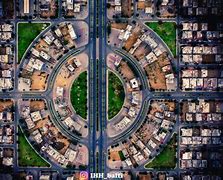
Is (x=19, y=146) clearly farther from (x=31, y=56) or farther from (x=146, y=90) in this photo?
(x=146, y=90)

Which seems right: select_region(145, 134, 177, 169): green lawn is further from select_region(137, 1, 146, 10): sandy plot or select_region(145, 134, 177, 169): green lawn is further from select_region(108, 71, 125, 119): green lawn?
select_region(137, 1, 146, 10): sandy plot

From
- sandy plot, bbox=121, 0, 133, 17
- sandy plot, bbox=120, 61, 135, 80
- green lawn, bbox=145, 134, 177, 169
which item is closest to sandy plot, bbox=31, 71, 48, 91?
sandy plot, bbox=120, 61, 135, 80

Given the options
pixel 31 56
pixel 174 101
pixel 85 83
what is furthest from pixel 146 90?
pixel 31 56

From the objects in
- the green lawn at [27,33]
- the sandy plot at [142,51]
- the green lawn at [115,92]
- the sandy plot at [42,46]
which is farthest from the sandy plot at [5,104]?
the sandy plot at [142,51]

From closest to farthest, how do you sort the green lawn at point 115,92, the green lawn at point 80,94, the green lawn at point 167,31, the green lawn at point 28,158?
1. the green lawn at point 167,31
2. the green lawn at point 115,92
3. the green lawn at point 80,94
4. the green lawn at point 28,158

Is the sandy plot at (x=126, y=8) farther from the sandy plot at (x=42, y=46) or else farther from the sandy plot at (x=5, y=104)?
the sandy plot at (x=5, y=104)

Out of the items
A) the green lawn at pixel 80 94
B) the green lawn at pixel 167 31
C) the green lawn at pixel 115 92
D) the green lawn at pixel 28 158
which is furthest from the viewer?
the green lawn at pixel 28 158

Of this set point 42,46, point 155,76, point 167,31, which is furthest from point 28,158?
point 167,31
